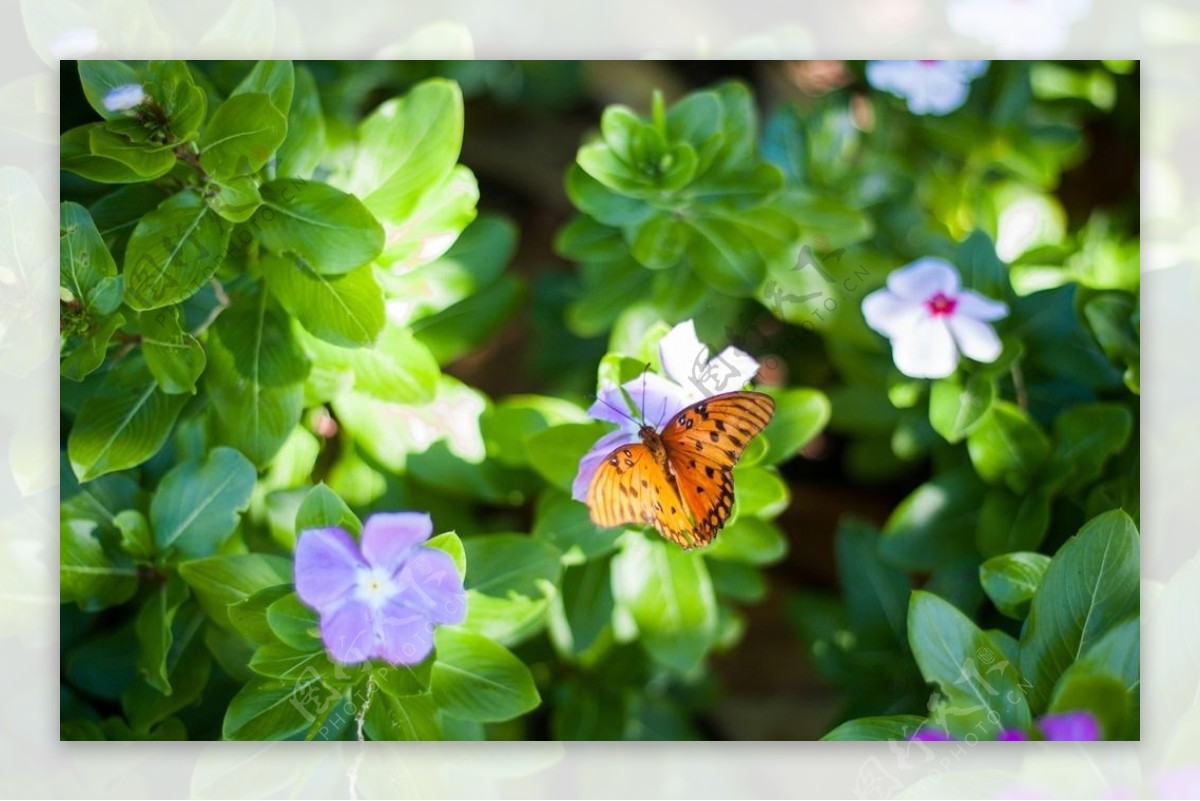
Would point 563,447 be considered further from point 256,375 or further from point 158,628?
point 158,628

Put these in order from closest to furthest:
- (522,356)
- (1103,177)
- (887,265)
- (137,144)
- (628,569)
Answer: (137,144) < (628,569) < (887,265) < (1103,177) < (522,356)

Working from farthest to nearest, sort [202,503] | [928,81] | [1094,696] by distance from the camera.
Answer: [928,81]
[202,503]
[1094,696]

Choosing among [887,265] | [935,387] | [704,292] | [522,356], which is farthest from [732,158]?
[522,356]

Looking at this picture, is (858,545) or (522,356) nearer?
(858,545)

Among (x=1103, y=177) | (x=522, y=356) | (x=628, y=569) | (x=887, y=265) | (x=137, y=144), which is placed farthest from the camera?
(x=522, y=356)

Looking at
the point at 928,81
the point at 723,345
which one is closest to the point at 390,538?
the point at 723,345

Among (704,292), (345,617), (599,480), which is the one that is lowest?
(345,617)

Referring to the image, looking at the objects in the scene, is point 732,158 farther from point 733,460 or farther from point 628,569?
point 628,569
